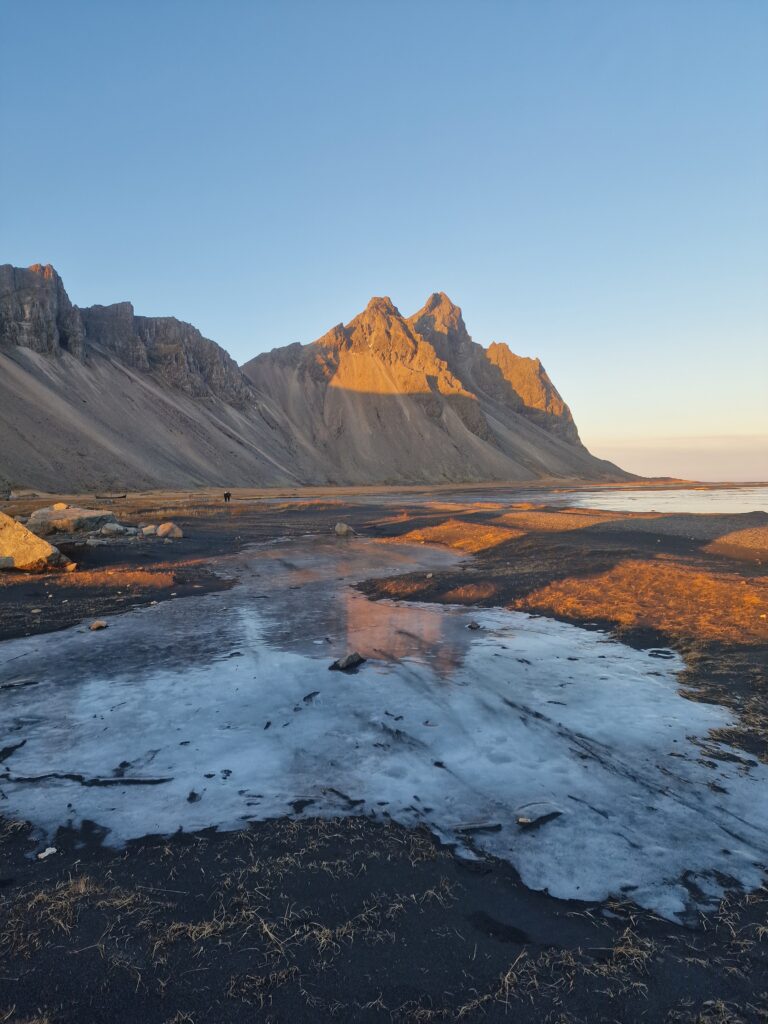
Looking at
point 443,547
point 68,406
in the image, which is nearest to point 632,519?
point 443,547

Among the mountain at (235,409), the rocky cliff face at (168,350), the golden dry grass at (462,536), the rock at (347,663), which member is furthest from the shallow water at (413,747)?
the rocky cliff face at (168,350)

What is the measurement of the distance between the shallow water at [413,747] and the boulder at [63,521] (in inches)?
647

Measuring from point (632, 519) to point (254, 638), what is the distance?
95.6 ft

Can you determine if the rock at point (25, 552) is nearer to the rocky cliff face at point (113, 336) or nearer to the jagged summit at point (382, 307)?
the rocky cliff face at point (113, 336)

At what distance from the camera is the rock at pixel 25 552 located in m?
18.7

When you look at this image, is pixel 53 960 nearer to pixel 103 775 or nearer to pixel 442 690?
pixel 103 775

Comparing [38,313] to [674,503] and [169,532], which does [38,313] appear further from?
[674,503]

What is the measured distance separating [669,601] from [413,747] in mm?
9908

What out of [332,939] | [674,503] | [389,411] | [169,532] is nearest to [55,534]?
[169,532]

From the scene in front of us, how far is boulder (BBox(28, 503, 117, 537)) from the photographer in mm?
25953

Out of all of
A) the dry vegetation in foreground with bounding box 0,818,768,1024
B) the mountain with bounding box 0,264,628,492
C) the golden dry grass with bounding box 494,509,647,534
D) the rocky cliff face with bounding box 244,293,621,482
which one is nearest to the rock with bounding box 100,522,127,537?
the golden dry grass with bounding box 494,509,647,534

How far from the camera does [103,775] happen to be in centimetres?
629

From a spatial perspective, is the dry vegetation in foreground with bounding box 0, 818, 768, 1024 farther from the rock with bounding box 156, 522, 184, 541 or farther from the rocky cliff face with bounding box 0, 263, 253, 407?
the rocky cliff face with bounding box 0, 263, 253, 407

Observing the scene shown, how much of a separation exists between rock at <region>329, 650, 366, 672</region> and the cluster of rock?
13220 mm
